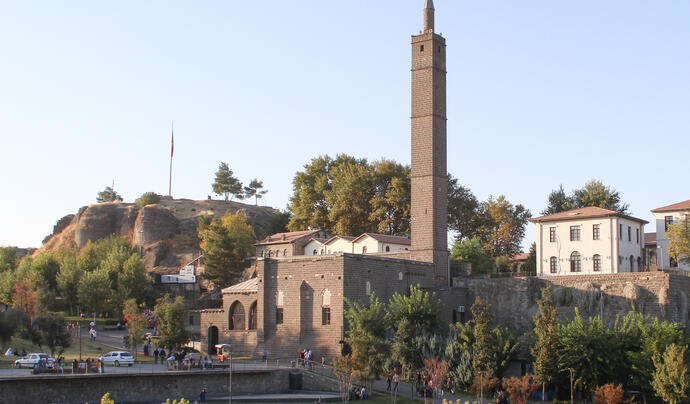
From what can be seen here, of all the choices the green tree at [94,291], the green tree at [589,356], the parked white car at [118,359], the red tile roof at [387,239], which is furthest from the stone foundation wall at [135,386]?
the green tree at [94,291]

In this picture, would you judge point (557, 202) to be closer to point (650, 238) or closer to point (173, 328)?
point (650, 238)

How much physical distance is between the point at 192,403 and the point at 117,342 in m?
18.5

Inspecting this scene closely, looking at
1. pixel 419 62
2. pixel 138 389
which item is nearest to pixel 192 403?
pixel 138 389

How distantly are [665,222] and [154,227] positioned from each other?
51122 mm

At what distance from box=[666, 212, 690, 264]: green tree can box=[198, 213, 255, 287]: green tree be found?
35840 millimetres

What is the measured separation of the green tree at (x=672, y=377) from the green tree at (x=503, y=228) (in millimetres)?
33667

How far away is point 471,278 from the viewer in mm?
52156

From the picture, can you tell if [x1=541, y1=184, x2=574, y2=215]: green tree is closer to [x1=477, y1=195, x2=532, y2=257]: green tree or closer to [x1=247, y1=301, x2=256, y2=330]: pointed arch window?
[x1=477, y1=195, x2=532, y2=257]: green tree

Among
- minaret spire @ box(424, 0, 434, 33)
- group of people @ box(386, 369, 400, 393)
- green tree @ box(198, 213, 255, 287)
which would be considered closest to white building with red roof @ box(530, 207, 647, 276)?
minaret spire @ box(424, 0, 434, 33)

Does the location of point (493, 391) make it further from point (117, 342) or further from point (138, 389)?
point (117, 342)

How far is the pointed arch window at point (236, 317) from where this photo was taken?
165 ft

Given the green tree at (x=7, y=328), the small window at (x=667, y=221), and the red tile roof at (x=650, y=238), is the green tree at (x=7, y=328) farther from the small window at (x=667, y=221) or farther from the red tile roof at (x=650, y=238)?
the small window at (x=667, y=221)

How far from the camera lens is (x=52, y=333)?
44.3 metres

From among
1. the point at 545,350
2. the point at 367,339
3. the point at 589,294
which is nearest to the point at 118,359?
the point at 367,339
